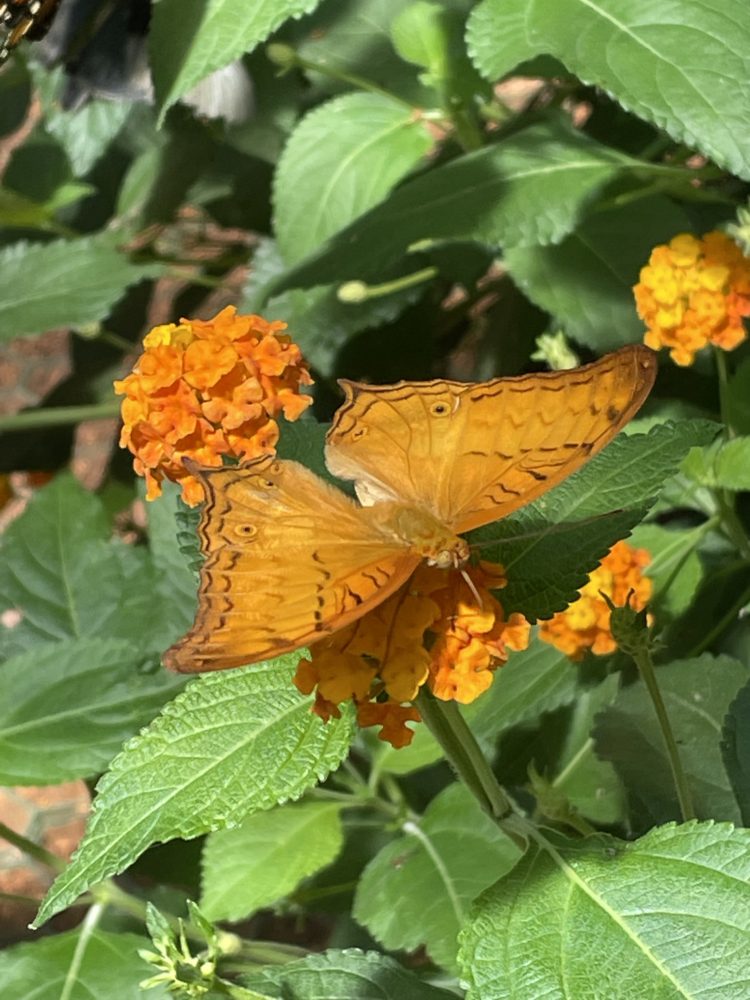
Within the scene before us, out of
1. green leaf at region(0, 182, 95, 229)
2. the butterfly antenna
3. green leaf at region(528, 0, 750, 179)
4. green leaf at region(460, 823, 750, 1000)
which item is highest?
green leaf at region(528, 0, 750, 179)

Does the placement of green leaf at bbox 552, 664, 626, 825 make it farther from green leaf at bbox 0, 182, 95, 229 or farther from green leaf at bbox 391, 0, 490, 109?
green leaf at bbox 0, 182, 95, 229

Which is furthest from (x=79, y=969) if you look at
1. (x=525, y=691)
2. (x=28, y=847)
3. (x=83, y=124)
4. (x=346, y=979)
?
(x=83, y=124)

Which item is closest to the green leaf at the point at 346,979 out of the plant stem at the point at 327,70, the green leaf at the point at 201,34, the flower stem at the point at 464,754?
the flower stem at the point at 464,754

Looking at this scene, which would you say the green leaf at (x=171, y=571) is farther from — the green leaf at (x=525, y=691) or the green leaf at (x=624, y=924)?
the green leaf at (x=624, y=924)

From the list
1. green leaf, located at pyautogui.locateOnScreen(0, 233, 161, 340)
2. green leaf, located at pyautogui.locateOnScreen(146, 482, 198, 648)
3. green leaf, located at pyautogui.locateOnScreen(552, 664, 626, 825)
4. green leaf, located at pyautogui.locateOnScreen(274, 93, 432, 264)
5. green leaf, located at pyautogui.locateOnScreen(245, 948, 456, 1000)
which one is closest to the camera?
green leaf, located at pyautogui.locateOnScreen(245, 948, 456, 1000)

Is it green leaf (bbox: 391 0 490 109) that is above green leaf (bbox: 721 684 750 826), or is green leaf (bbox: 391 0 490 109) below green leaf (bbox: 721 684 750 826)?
above

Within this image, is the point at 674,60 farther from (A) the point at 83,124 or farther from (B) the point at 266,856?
(A) the point at 83,124

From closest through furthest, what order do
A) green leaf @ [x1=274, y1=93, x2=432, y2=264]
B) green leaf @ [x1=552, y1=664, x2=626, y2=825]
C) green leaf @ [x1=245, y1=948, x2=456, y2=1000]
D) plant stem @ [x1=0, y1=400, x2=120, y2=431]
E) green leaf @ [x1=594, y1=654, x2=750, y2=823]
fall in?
1. green leaf @ [x1=245, y1=948, x2=456, y2=1000]
2. green leaf @ [x1=594, y1=654, x2=750, y2=823]
3. green leaf @ [x1=552, y1=664, x2=626, y2=825]
4. green leaf @ [x1=274, y1=93, x2=432, y2=264]
5. plant stem @ [x1=0, y1=400, x2=120, y2=431]

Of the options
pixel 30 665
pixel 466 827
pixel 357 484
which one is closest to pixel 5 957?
pixel 30 665

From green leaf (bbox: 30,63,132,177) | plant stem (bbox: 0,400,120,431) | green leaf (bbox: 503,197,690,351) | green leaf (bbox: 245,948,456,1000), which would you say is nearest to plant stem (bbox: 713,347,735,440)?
green leaf (bbox: 503,197,690,351)
